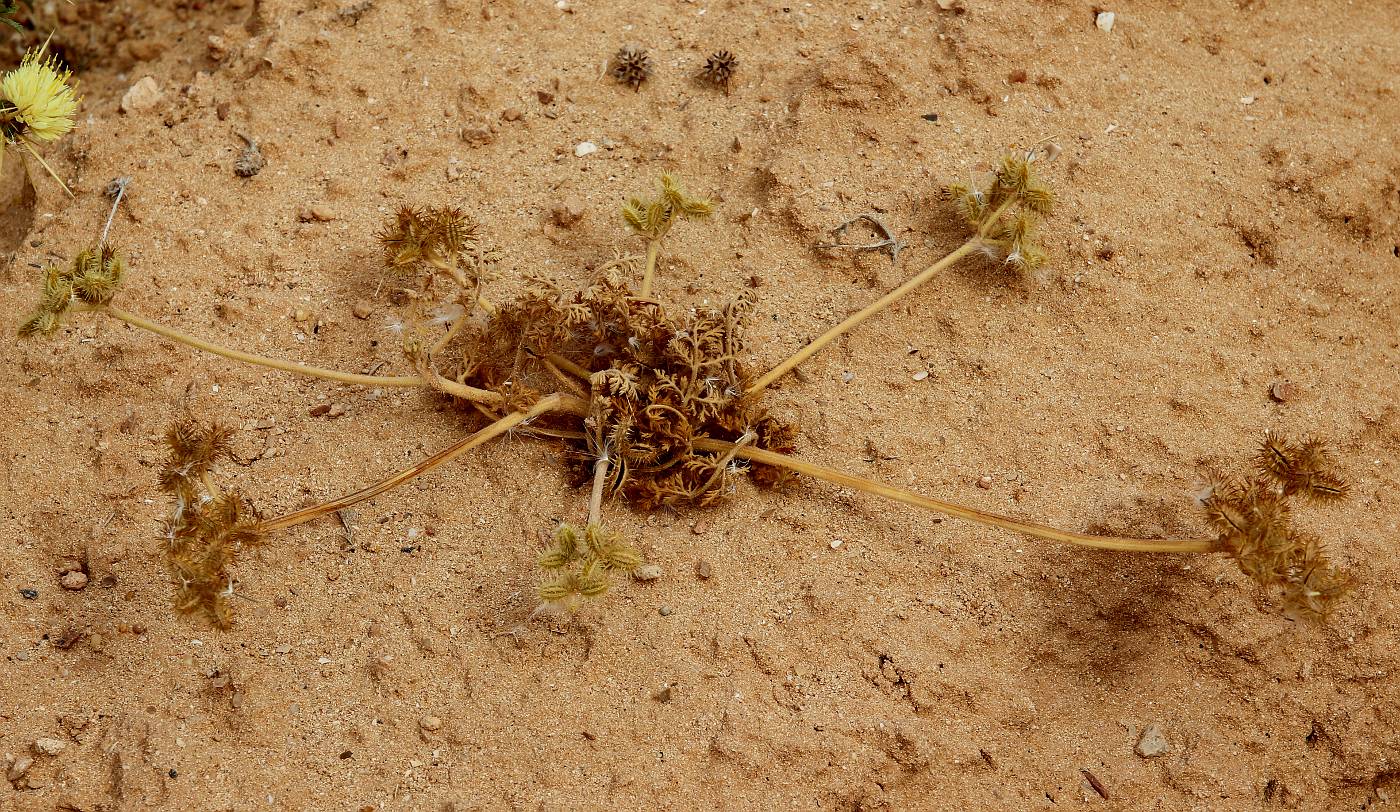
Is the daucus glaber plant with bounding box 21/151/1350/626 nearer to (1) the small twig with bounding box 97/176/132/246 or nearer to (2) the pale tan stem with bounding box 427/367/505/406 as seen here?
(2) the pale tan stem with bounding box 427/367/505/406

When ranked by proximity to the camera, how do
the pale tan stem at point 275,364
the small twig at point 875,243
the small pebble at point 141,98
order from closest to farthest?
the pale tan stem at point 275,364, the small twig at point 875,243, the small pebble at point 141,98

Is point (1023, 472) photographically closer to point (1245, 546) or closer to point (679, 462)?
point (1245, 546)

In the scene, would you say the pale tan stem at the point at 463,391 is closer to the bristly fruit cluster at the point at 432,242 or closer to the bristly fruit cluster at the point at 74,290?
the bristly fruit cluster at the point at 432,242

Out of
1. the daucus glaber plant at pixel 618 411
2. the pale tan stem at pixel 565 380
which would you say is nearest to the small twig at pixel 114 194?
the daucus glaber plant at pixel 618 411

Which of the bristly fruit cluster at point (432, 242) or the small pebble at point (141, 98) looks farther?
the small pebble at point (141, 98)

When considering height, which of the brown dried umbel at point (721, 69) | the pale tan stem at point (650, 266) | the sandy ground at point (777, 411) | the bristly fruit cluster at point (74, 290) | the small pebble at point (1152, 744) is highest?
the bristly fruit cluster at point (74, 290)

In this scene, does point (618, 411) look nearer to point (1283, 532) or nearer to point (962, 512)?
point (962, 512)
